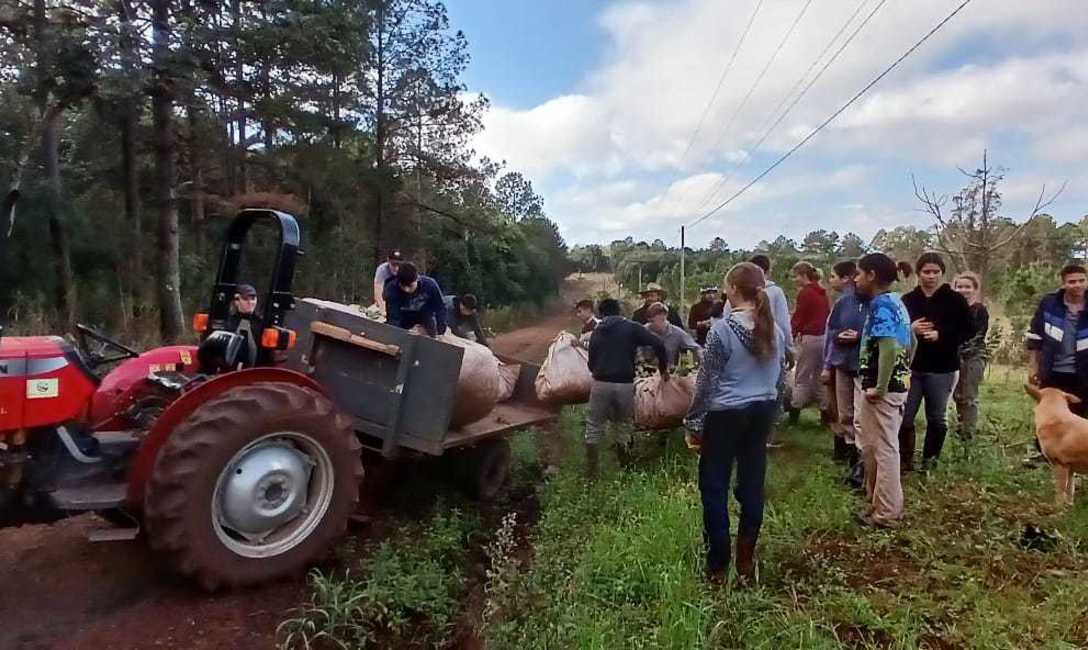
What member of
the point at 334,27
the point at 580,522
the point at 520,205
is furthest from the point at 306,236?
the point at 520,205

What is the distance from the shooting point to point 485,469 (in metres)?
5.66

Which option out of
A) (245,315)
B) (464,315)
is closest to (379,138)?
(464,315)

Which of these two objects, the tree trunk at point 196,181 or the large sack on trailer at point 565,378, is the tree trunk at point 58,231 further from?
the large sack on trailer at point 565,378

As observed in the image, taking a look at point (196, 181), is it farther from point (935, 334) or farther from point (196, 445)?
point (935, 334)

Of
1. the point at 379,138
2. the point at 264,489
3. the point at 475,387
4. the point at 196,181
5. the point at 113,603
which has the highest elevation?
the point at 379,138

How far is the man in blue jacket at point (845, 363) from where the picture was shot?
18.2ft

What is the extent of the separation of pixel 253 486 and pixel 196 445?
1.35 ft

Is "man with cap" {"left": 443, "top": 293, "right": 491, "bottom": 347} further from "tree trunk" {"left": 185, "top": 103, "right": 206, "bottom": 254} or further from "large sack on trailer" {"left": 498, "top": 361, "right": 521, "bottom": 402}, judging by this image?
"tree trunk" {"left": 185, "top": 103, "right": 206, "bottom": 254}

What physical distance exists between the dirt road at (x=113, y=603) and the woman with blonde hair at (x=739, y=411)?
2.14 meters

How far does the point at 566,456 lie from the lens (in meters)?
6.87

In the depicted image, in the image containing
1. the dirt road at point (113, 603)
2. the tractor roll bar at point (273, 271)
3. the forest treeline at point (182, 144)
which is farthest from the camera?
the forest treeline at point (182, 144)

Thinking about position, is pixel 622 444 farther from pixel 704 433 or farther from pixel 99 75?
pixel 99 75

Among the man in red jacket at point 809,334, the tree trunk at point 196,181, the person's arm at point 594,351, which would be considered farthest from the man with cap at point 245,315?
the tree trunk at point 196,181

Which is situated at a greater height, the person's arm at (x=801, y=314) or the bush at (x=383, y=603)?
the person's arm at (x=801, y=314)
